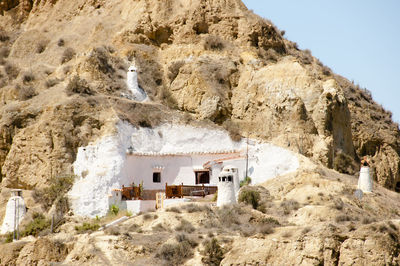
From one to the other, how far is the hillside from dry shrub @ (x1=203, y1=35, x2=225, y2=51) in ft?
0.22

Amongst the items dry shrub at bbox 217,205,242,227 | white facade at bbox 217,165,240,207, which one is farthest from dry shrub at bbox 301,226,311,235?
white facade at bbox 217,165,240,207

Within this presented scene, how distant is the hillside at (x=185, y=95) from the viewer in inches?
1481

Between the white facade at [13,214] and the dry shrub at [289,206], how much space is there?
→ 37.2 ft

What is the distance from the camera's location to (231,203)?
105ft

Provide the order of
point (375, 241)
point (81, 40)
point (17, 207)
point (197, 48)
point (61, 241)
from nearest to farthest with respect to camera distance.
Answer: point (375, 241)
point (61, 241)
point (17, 207)
point (197, 48)
point (81, 40)

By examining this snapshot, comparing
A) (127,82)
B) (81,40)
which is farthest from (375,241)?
(81,40)

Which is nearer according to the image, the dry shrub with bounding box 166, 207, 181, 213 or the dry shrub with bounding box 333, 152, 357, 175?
the dry shrub with bounding box 166, 207, 181, 213

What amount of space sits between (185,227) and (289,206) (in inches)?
188

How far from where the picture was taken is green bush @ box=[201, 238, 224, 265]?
88.6ft

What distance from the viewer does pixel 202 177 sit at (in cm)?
3834

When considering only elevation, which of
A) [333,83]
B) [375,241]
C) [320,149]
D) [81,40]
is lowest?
[375,241]

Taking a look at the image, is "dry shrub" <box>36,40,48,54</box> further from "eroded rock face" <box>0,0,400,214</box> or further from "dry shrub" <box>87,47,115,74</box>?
"dry shrub" <box>87,47,115,74</box>

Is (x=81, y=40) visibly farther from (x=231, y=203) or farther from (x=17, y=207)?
(x=231, y=203)

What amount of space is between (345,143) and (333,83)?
323cm
